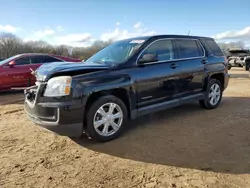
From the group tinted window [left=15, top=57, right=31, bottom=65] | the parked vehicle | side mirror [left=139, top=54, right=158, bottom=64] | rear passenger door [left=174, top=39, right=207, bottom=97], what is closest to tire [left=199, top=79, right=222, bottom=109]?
rear passenger door [left=174, top=39, right=207, bottom=97]

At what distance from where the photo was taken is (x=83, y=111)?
11.9 ft

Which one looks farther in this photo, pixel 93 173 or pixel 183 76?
pixel 183 76

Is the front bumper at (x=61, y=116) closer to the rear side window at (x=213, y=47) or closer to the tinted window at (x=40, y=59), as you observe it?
the rear side window at (x=213, y=47)

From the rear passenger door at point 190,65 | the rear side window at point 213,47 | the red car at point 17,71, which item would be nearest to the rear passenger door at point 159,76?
the rear passenger door at point 190,65

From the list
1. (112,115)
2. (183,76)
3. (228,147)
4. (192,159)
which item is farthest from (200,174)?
(183,76)

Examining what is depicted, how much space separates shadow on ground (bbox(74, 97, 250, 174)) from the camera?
10.7 feet

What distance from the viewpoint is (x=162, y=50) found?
15.8ft

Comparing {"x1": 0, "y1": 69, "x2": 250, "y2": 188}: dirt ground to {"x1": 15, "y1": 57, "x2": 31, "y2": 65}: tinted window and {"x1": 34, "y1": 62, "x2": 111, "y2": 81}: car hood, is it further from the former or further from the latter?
{"x1": 15, "y1": 57, "x2": 31, "y2": 65}: tinted window

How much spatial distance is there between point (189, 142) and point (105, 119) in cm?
142

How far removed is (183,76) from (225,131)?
1398mm

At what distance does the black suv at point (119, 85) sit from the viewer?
354cm

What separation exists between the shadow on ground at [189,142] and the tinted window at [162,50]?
1.35m

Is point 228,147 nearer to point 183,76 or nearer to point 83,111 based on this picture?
point 183,76

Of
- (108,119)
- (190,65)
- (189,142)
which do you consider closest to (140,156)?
(108,119)
